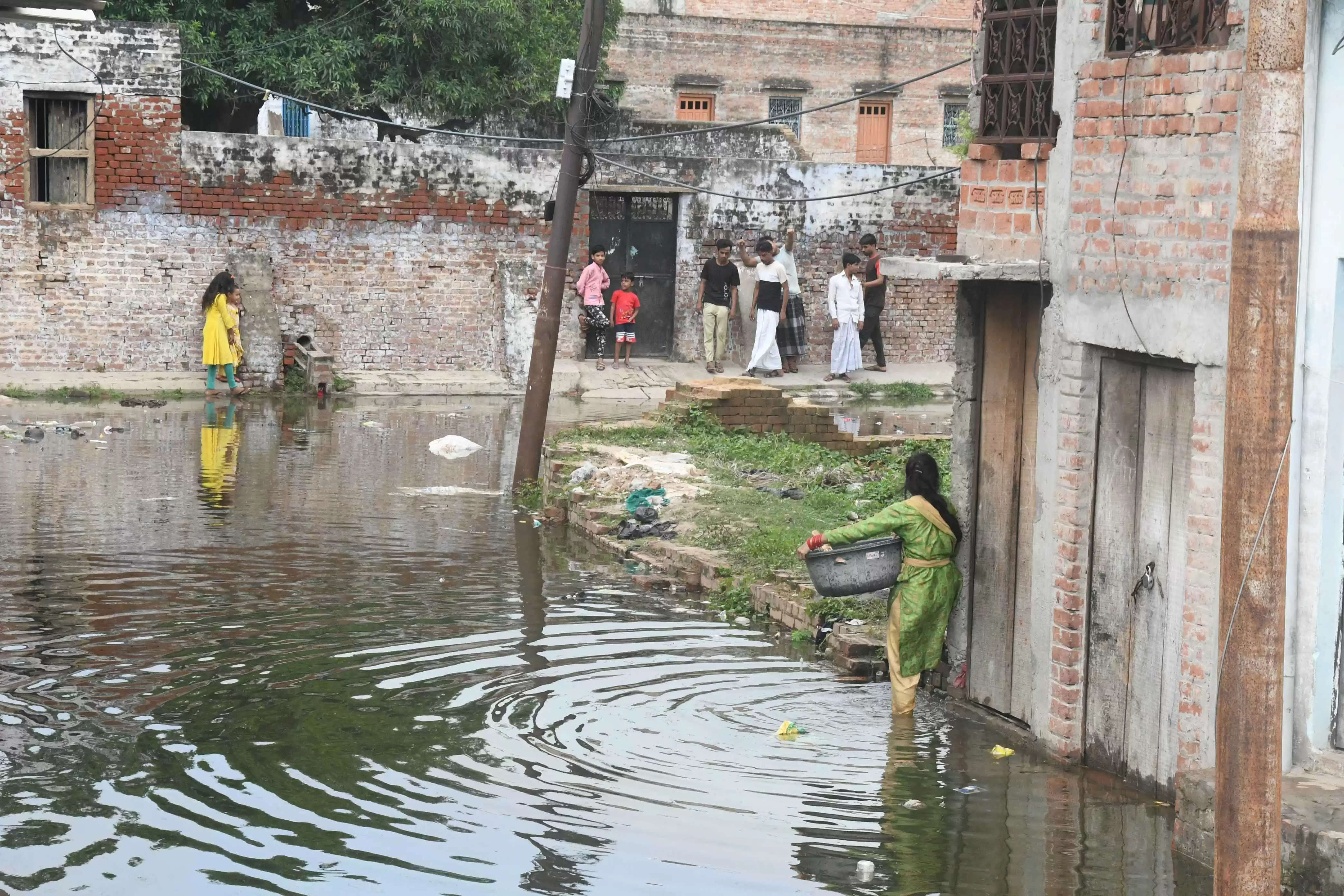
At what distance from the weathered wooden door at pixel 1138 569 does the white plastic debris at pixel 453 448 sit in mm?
10658

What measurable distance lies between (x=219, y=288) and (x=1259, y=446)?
62.3 ft

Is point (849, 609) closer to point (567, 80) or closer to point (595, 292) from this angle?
point (567, 80)

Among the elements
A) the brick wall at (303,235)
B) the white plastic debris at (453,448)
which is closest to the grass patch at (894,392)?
the brick wall at (303,235)

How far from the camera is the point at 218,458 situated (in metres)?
17.1

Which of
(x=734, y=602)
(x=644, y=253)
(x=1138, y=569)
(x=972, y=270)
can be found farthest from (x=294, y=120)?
(x=1138, y=569)

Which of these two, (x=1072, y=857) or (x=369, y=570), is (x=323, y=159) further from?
(x=1072, y=857)

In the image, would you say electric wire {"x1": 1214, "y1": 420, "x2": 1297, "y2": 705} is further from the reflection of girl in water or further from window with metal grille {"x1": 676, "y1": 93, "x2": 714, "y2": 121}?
window with metal grille {"x1": 676, "y1": 93, "x2": 714, "y2": 121}

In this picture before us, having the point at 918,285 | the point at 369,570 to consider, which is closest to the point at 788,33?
the point at 918,285

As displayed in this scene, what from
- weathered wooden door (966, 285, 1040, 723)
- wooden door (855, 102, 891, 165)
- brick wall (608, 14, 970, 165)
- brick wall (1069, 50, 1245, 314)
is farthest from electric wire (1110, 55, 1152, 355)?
wooden door (855, 102, 891, 165)

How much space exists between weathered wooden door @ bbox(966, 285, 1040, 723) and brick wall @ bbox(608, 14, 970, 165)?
101 feet

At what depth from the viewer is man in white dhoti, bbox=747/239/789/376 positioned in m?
23.4

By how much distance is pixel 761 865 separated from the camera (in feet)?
21.9

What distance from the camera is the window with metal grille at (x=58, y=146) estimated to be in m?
22.3

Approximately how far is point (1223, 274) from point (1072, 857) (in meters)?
2.42
